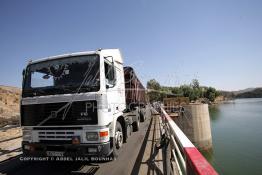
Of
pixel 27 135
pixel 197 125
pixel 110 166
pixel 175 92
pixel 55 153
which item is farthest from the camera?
pixel 175 92

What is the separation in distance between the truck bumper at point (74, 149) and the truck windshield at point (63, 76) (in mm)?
1339

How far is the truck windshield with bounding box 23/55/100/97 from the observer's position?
4.90 metres

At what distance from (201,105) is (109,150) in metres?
21.4

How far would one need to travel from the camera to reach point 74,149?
15.3 feet

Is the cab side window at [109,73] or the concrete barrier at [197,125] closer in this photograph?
the cab side window at [109,73]

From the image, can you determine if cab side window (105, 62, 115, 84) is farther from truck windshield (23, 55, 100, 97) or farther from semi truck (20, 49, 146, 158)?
truck windshield (23, 55, 100, 97)

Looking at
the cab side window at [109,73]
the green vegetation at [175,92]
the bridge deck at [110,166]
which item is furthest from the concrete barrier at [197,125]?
the green vegetation at [175,92]

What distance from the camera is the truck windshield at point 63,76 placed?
4.90 m

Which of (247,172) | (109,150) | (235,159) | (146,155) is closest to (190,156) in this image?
(109,150)

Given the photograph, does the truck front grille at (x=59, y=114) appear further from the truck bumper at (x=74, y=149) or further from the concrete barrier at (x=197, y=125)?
the concrete barrier at (x=197, y=125)

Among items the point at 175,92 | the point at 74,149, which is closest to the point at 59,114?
the point at 74,149

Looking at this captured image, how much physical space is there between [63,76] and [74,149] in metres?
1.97

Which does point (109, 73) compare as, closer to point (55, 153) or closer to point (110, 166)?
point (55, 153)

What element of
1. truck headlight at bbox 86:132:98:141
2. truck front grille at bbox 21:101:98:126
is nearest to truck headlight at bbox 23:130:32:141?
truck front grille at bbox 21:101:98:126
